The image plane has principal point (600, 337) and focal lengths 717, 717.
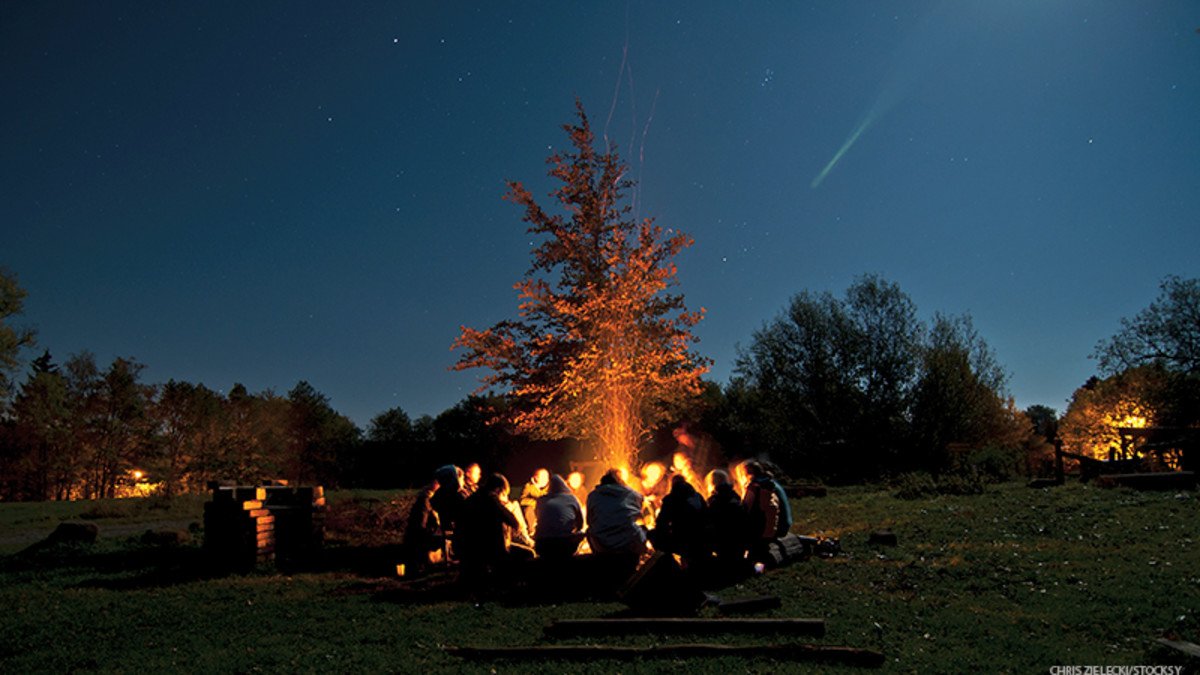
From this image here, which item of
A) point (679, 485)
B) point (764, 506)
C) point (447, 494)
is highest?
point (679, 485)

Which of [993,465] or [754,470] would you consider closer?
[754,470]

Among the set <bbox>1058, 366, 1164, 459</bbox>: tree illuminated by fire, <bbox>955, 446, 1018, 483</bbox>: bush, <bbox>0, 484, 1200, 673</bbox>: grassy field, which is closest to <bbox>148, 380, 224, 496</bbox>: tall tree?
<bbox>0, 484, 1200, 673</bbox>: grassy field

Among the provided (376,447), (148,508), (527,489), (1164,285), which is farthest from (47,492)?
(1164,285)

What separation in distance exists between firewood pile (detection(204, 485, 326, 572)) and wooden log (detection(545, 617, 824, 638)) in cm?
853

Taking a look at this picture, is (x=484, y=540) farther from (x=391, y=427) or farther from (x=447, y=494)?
(x=391, y=427)

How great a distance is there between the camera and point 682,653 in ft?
22.8

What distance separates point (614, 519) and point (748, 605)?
3003 mm

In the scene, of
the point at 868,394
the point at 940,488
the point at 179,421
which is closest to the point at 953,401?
the point at 868,394

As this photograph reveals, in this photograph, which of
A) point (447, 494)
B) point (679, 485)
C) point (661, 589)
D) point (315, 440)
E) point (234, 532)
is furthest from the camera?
point (315, 440)

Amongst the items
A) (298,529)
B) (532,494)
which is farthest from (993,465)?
(298,529)

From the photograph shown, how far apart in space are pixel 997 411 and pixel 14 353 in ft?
181

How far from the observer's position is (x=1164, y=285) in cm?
4716

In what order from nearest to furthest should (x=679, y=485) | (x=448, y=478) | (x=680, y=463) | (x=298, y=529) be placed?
(x=679, y=485) → (x=448, y=478) → (x=680, y=463) → (x=298, y=529)

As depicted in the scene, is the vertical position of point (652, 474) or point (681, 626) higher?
point (652, 474)
